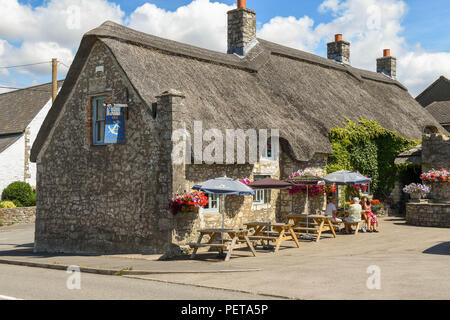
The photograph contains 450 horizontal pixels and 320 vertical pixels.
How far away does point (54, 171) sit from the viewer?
17297 millimetres

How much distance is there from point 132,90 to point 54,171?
14.8ft

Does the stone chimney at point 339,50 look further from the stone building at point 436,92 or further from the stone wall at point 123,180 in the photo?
the stone building at point 436,92

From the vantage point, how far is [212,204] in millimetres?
15227

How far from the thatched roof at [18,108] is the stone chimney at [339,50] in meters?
18.9

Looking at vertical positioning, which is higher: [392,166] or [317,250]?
[392,166]

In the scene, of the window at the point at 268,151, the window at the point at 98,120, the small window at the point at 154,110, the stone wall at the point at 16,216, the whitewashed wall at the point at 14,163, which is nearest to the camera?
the small window at the point at 154,110

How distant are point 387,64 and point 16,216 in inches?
937

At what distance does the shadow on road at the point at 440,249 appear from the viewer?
12680 millimetres

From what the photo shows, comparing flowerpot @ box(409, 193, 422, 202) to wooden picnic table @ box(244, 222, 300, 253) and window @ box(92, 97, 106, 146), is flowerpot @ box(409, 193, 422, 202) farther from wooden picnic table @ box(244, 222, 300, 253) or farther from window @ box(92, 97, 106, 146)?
window @ box(92, 97, 106, 146)

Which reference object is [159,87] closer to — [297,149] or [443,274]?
[297,149]

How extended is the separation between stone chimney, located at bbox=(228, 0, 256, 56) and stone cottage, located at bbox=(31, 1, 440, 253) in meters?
1.09

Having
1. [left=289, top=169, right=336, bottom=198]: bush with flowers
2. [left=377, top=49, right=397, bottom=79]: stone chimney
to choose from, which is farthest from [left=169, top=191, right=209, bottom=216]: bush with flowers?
[left=377, top=49, right=397, bottom=79]: stone chimney

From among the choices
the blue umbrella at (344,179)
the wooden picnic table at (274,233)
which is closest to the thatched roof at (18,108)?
the wooden picnic table at (274,233)
